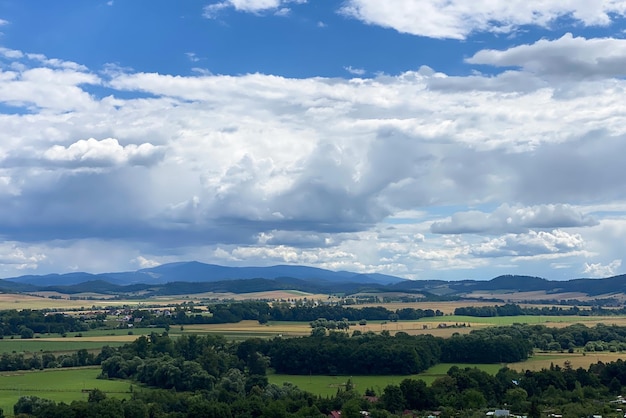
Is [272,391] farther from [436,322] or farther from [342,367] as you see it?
[436,322]

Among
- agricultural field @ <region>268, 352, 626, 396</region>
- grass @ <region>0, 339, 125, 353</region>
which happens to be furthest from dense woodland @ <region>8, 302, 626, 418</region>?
grass @ <region>0, 339, 125, 353</region>

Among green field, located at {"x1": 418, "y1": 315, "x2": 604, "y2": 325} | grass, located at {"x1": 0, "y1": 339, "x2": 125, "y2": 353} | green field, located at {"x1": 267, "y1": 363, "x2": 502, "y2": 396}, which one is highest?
green field, located at {"x1": 418, "y1": 315, "x2": 604, "y2": 325}

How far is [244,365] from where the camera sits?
327ft

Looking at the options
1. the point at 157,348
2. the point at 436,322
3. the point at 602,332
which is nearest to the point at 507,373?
the point at 157,348

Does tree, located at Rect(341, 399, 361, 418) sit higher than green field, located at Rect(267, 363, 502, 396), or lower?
higher

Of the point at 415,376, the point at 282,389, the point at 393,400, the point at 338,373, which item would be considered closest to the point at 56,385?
the point at 282,389

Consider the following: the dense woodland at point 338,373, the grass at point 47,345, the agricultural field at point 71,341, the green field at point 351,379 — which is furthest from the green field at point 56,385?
the grass at point 47,345

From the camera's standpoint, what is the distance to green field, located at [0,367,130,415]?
77.4m

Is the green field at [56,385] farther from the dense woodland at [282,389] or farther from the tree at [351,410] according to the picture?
the tree at [351,410]

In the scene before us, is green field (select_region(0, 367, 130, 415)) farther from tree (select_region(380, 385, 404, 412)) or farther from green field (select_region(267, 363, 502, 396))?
tree (select_region(380, 385, 404, 412))

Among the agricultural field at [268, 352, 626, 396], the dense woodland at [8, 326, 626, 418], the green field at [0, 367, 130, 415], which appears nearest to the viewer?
the dense woodland at [8, 326, 626, 418]

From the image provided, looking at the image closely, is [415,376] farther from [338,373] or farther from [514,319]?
[514,319]

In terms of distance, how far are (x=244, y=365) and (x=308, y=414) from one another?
125ft

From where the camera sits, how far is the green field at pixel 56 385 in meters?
77.4
